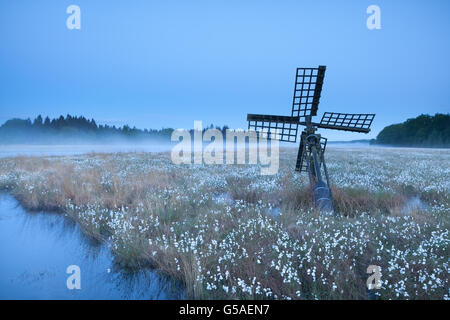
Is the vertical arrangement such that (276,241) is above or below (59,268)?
above

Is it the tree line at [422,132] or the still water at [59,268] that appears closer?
the still water at [59,268]

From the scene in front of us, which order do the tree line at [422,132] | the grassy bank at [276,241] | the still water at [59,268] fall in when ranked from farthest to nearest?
the tree line at [422,132] → the still water at [59,268] → the grassy bank at [276,241]

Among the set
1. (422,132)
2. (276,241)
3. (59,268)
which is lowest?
(59,268)

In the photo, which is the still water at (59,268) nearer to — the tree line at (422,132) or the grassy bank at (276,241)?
the grassy bank at (276,241)

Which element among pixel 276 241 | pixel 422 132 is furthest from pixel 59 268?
pixel 422 132

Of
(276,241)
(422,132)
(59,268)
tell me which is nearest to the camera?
(59,268)

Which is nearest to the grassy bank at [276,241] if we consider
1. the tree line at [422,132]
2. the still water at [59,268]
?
the still water at [59,268]

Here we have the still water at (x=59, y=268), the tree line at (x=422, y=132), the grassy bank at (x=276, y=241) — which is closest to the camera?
the grassy bank at (x=276, y=241)

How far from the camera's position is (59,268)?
5.47 m

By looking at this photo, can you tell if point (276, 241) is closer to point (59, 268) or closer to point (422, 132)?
point (59, 268)

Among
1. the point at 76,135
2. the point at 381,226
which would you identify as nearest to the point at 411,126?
the point at 381,226

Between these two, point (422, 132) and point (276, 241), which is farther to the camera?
point (422, 132)

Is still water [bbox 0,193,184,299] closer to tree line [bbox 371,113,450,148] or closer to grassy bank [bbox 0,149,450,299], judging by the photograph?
grassy bank [bbox 0,149,450,299]

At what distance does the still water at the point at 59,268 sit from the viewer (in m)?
4.55
